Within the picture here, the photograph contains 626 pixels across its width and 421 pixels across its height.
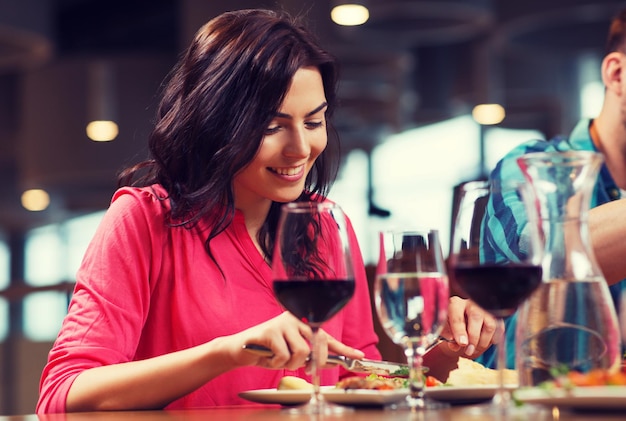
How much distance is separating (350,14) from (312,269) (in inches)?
140

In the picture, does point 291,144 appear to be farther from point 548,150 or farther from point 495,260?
point 548,150

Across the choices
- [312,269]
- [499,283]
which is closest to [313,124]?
[312,269]

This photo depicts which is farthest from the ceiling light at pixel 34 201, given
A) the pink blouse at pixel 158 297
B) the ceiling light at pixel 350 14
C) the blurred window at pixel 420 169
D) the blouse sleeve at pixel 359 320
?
the pink blouse at pixel 158 297

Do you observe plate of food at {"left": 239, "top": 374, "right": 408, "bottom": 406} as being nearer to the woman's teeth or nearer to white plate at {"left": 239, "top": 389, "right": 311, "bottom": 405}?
white plate at {"left": 239, "top": 389, "right": 311, "bottom": 405}

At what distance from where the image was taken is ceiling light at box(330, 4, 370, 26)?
4601 mm

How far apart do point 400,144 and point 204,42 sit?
9.53 m

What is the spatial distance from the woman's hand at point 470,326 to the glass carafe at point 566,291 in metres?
0.38

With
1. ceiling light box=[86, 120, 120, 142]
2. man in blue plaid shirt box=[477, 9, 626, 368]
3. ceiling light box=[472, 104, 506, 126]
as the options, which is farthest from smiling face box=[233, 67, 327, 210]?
ceiling light box=[472, 104, 506, 126]

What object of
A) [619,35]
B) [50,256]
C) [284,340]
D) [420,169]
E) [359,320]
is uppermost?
[420,169]

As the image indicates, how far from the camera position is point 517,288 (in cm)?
120

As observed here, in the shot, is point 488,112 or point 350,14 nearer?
point 350,14

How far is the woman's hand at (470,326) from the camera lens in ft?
5.46

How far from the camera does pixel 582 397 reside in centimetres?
114

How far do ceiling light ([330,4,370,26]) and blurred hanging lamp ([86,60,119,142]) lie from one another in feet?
10.1
